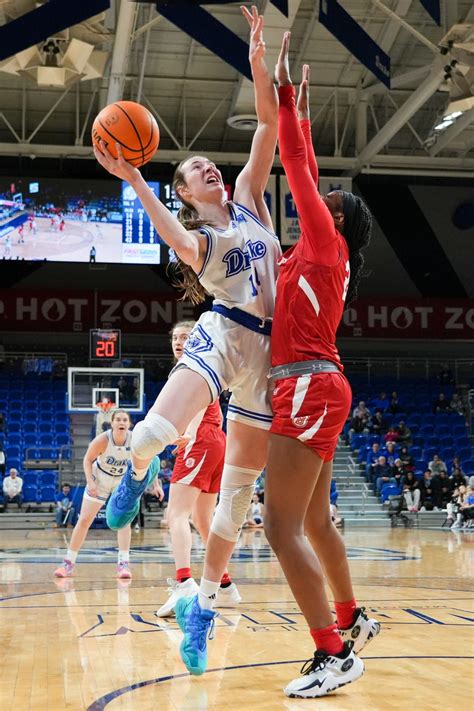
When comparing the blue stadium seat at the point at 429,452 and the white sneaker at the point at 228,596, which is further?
the blue stadium seat at the point at 429,452

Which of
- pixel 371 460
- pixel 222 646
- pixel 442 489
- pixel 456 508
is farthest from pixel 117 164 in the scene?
pixel 371 460

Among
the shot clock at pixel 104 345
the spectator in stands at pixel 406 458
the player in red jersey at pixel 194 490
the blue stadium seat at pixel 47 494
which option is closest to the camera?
the player in red jersey at pixel 194 490

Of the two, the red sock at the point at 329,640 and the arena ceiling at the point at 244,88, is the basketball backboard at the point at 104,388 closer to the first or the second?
the arena ceiling at the point at 244,88

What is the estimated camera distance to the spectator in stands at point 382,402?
23.7m

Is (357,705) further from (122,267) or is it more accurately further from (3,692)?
(122,267)

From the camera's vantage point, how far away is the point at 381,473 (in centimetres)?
2039

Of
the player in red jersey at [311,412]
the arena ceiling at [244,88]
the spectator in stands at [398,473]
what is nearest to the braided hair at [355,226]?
the player in red jersey at [311,412]

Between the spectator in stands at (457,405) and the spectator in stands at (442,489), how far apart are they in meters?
5.48

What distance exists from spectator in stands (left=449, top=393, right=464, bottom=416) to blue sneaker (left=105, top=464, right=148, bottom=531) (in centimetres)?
2132

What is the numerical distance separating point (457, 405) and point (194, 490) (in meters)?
19.5

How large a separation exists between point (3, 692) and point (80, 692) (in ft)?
1.11

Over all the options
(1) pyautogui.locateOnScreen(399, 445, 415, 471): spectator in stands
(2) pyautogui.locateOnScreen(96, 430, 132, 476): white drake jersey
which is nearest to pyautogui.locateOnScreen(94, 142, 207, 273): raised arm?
(2) pyautogui.locateOnScreen(96, 430, 132, 476): white drake jersey

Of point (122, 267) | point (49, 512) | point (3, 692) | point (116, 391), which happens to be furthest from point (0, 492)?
point (3, 692)

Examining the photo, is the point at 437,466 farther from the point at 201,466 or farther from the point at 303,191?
the point at 303,191
